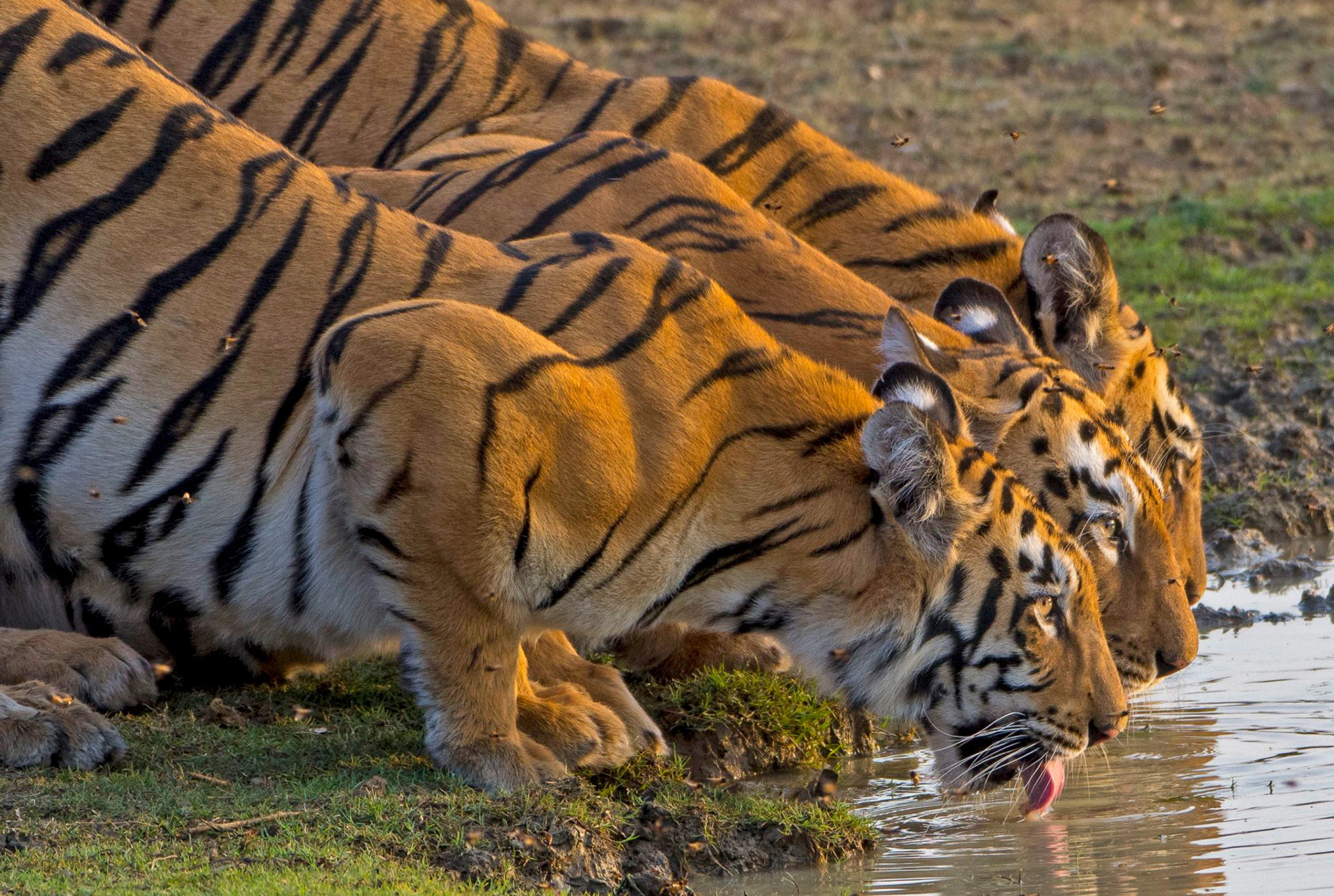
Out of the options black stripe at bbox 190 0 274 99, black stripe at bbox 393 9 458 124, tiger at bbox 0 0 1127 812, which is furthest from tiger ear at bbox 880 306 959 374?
black stripe at bbox 190 0 274 99

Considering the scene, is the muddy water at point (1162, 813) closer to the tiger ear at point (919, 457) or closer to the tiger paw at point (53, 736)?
the tiger ear at point (919, 457)

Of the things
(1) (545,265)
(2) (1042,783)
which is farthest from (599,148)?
(2) (1042,783)

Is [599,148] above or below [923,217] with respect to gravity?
below

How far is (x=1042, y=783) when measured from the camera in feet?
13.7

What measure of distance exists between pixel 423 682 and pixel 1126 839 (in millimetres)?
1576

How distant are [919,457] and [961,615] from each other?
387mm

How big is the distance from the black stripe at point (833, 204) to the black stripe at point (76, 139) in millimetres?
1914

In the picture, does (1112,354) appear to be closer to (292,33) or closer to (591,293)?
(591,293)

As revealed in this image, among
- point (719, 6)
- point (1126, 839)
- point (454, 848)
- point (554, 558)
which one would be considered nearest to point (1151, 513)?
point (1126, 839)

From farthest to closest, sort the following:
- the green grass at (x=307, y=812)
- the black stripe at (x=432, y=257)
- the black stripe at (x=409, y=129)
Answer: the black stripe at (x=409, y=129) < the black stripe at (x=432, y=257) < the green grass at (x=307, y=812)

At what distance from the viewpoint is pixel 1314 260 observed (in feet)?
27.5

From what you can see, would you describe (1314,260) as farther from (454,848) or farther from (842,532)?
(454,848)

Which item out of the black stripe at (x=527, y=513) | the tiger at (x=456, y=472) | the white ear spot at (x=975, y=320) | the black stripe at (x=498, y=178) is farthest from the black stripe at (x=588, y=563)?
the black stripe at (x=498, y=178)

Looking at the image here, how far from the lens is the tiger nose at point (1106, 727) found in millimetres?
4055
